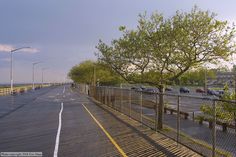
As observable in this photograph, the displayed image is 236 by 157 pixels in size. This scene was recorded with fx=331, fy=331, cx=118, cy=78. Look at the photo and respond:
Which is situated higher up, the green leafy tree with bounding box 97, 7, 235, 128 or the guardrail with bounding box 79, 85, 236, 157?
the green leafy tree with bounding box 97, 7, 235, 128

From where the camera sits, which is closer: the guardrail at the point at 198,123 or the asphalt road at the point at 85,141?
the guardrail at the point at 198,123

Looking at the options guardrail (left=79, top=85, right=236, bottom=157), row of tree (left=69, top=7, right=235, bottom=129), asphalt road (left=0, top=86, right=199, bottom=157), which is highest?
row of tree (left=69, top=7, right=235, bottom=129)

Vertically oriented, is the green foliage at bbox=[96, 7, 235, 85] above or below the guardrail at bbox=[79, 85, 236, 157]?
above

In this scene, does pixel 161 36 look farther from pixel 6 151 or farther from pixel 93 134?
pixel 6 151

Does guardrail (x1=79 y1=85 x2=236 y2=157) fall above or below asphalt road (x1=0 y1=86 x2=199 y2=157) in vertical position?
above

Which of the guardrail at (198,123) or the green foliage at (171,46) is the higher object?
the green foliage at (171,46)

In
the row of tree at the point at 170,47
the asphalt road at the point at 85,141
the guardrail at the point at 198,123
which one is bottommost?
the asphalt road at the point at 85,141

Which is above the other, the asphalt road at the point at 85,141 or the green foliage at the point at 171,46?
the green foliage at the point at 171,46

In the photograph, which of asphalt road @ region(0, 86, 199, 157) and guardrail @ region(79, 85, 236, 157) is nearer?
guardrail @ region(79, 85, 236, 157)

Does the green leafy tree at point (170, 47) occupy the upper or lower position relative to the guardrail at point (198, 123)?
upper

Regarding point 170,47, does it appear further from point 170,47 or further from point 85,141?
point 85,141

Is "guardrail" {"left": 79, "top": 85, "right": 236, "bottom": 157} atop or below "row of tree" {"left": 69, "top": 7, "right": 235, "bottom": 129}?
below

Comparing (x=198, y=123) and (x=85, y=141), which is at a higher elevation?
(x=198, y=123)

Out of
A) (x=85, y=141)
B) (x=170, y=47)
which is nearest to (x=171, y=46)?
(x=170, y=47)
